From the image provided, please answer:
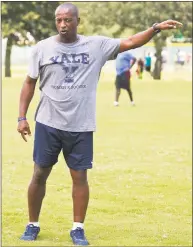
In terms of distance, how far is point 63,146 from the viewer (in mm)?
6684

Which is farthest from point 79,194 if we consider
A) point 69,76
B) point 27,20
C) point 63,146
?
point 27,20

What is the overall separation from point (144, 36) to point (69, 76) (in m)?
0.63

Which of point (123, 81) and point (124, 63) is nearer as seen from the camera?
point (123, 81)

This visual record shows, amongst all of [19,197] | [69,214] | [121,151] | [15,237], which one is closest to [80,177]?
[15,237]

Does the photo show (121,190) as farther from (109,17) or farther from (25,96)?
(109,17)

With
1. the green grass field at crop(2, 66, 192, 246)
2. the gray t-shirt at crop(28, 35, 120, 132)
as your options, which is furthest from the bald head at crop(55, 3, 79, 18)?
the green grass field at crop(2, 66, 192, 246)

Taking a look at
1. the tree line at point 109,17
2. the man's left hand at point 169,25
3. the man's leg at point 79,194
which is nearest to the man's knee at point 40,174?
the man's leg at point 79,194

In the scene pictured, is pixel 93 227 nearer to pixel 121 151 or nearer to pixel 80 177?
pixel 80 177

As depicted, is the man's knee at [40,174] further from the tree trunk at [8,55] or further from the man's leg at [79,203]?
the tree trunk at [8,55]

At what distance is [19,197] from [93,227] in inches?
73.3

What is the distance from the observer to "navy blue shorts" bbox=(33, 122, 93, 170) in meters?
6.61

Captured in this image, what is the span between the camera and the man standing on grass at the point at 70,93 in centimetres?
644

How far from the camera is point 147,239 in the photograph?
23.0ft

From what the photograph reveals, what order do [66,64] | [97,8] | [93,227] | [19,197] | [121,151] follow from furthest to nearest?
[97,8] → [121,151] → [19,197] → [93,227] → [66,64]
